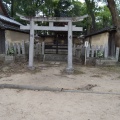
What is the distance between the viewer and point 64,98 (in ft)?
20.7

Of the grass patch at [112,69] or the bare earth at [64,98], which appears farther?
the grass patch at [112,69]

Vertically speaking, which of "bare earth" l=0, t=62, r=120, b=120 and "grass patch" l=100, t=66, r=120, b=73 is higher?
"grass patch" l=100, t=66, r=120, b=73

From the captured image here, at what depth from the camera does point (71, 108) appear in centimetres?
540

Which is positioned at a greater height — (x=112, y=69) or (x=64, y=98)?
(x=112, y=69)

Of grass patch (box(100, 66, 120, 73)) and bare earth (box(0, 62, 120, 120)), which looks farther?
grass patch (box(100, 66, 120, 73))

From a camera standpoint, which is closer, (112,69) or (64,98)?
(64,98)

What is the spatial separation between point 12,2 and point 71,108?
92.1 feet

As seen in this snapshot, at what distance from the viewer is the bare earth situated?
4.95 m

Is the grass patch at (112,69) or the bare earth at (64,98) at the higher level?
the grass patch at (112,69)

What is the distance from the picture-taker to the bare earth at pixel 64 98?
4953 millimetres

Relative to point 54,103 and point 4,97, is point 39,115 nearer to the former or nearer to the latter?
point 54,103

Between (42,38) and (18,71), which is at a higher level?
(42,38)

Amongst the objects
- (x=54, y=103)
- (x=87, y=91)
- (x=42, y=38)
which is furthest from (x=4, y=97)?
(x=42, y=38)

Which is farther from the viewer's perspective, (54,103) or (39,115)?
(54,103)
